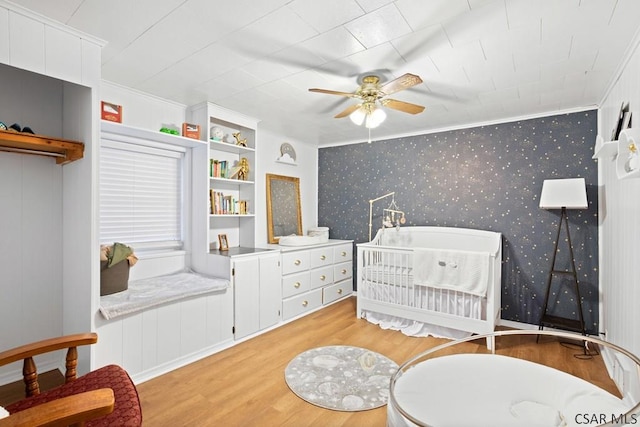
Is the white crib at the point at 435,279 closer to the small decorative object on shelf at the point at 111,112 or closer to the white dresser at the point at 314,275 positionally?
the white dresser at the point at 314,275

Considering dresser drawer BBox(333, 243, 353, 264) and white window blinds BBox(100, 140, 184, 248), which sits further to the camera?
dresser drawer BBox(333, 243, 353, 264)

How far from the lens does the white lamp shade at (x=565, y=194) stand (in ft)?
9.12

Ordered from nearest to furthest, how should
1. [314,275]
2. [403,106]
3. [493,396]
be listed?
[493,396] → [403,106] → [314,275]

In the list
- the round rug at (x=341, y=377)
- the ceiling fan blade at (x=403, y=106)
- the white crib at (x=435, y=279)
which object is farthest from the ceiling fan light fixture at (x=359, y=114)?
the round rug at (x=341, y=377)

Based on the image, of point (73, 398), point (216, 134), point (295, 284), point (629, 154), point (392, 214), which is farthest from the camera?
point (392, 214)

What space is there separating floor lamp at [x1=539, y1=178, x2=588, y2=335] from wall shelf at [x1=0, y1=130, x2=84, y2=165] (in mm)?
3782

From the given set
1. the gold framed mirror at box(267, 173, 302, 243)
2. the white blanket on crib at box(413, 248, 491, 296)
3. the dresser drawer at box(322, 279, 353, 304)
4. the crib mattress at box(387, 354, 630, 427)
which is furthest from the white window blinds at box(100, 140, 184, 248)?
the crib mattress at box(387, 354, 630, 427)

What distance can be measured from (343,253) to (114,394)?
10.8ft

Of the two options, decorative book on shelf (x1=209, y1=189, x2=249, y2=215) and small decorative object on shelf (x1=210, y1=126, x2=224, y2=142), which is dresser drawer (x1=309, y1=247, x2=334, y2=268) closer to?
decorative book on shelf (x1=209, y1=189, x2=249, y2=215)

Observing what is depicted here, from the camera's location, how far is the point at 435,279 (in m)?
3.09

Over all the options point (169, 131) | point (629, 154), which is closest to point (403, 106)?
point (629, 154)

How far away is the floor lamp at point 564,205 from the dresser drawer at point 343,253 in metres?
2.32

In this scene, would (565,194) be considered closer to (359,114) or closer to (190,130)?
(359,114)

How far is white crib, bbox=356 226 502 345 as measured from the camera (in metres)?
2.91
